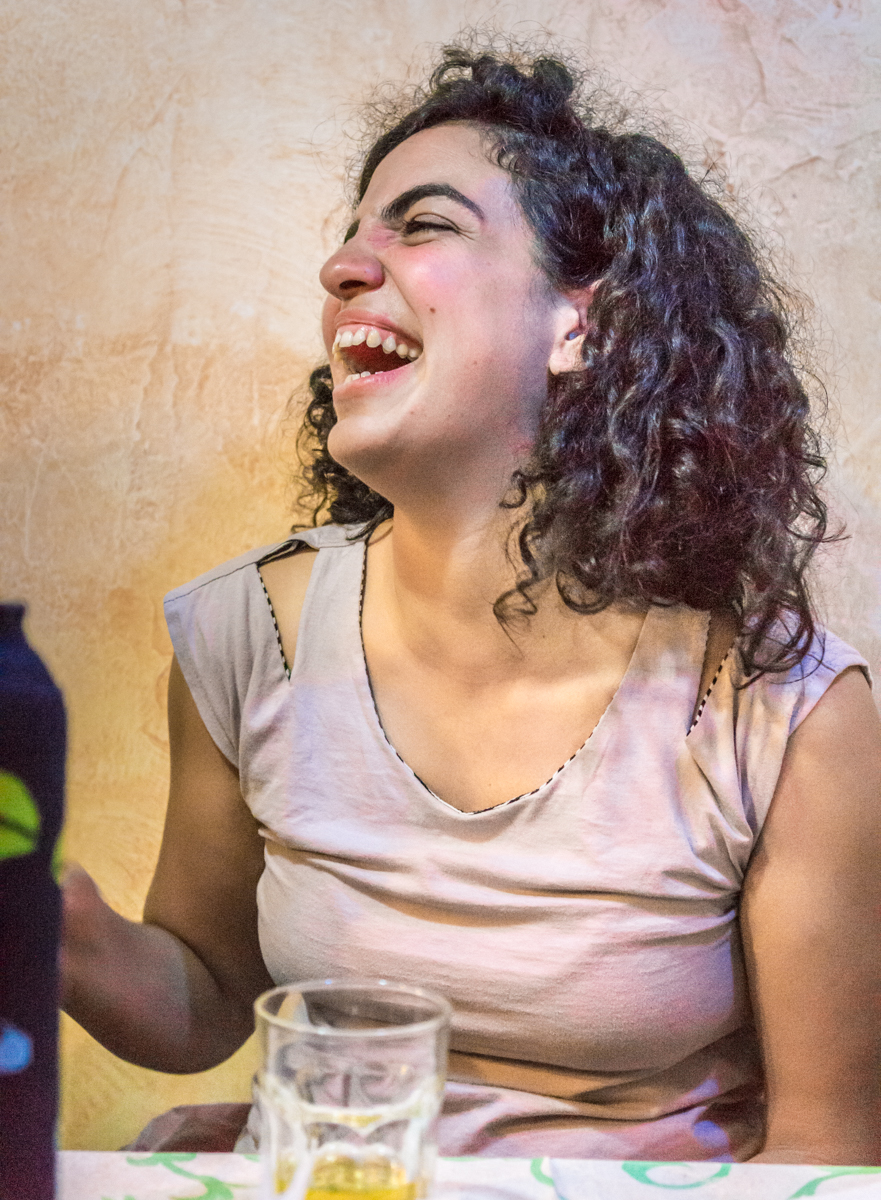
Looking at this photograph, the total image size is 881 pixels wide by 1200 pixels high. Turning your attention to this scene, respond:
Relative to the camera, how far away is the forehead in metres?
0.76

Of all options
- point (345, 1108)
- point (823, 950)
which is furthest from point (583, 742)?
point (345, 1108)

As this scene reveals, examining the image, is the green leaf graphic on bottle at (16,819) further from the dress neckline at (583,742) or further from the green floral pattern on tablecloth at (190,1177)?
the dress neckline at (583,742)

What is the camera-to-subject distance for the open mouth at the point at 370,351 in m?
0.74

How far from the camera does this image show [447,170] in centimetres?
77

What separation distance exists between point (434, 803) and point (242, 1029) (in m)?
0.28

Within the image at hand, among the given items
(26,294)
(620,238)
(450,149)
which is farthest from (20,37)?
(620,238)

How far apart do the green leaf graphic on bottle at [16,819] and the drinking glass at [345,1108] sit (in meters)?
0.10

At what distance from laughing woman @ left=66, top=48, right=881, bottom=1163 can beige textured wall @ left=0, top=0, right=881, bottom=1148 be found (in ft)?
0.15

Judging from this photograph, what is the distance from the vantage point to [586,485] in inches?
31.3

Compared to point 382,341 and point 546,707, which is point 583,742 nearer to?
point 546,707

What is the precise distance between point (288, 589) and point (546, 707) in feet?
0.77

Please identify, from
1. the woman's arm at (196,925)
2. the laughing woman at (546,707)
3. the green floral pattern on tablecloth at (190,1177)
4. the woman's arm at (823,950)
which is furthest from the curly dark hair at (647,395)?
the green floral pattern on tablecloth at (190,1177)

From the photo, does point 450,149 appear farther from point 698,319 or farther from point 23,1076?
point 23,1076

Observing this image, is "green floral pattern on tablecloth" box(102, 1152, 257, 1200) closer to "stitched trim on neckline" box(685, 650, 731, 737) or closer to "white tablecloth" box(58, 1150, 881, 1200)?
"white tablecloth" box(58, 1150, 881, 1200)
